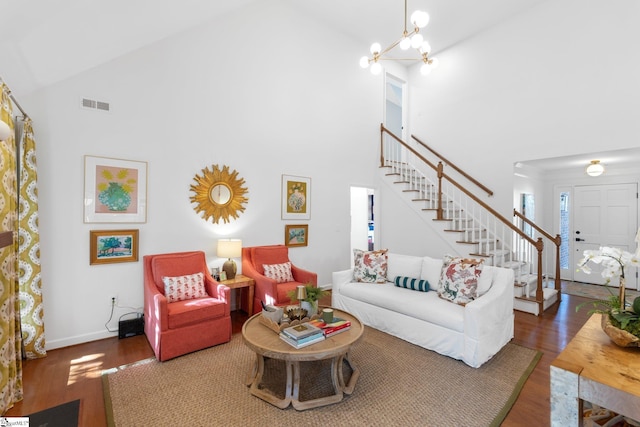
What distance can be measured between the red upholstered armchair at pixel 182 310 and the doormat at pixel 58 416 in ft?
2.38

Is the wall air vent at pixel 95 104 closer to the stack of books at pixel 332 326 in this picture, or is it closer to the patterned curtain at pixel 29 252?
the patterned curtain at pixel 29 252

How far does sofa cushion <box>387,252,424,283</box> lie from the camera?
388 centimetres

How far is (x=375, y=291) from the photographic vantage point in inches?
144

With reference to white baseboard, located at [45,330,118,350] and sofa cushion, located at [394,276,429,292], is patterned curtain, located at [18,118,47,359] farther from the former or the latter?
sofa cushion, located at [394,276,429,292]

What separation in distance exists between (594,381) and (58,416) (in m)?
3.11

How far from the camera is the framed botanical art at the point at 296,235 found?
4.98m

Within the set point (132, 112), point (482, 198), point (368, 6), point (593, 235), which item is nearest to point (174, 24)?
point (132, 112)

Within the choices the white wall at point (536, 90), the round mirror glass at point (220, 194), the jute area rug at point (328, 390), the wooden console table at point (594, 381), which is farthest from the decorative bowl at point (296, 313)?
the white wall at point (536, 90)

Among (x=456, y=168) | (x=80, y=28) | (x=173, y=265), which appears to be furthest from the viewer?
(x=456, y=168)

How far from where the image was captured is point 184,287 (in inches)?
134

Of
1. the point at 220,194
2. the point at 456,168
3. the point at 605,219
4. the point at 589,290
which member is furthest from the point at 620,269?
the point at 605,219

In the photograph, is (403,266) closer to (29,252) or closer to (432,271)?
(432,271)

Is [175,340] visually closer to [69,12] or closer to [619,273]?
[69,12]

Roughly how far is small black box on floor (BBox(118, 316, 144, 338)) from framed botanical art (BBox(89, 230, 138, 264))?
691 millimetres
